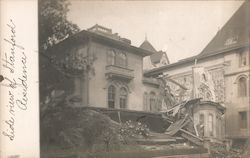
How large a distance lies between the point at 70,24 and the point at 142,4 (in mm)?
336

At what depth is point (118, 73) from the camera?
157 centimetres

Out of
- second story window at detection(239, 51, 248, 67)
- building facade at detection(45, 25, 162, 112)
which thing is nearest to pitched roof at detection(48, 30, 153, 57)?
building facade at detection(45, 25, 162, 112)

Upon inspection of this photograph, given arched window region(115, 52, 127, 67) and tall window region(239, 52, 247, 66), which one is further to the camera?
tall window region(239, 52, 247, 66)

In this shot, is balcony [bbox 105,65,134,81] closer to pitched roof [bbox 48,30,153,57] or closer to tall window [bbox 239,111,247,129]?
pitched roof [bbox 48,30,153,57]

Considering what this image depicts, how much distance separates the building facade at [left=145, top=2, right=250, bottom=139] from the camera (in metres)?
1.75

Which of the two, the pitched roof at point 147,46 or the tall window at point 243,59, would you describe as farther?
the tall window at point 243,59

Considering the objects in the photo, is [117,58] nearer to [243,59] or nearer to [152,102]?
[152,102]

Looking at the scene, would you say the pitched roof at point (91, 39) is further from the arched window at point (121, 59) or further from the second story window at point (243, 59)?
the second story window at point (243, 59)

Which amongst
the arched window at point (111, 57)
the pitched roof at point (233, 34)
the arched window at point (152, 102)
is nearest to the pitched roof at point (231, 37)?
the pitched roof at point (233, 34)

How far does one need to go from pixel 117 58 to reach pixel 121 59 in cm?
2

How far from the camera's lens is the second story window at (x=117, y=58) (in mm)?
1561

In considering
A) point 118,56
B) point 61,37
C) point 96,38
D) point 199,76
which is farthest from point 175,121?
point 61,37

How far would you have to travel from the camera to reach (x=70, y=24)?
1.50m

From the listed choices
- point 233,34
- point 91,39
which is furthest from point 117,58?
point 233,34
